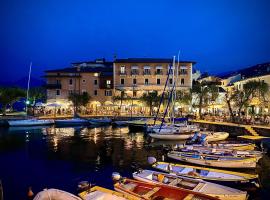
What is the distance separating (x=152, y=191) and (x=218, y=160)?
957 centimetres

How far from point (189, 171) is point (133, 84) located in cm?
5362

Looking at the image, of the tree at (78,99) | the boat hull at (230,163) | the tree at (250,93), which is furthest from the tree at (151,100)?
the boat hull at (230,163)

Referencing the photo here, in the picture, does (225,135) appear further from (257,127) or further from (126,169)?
(126,169)

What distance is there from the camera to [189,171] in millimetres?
17719

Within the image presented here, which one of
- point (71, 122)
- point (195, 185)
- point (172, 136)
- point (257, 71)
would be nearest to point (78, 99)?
point (71, 122)

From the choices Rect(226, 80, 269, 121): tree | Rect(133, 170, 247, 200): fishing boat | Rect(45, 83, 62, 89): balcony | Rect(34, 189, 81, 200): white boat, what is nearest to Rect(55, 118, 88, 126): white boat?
Rect(45, 83, 62, 89): balcony

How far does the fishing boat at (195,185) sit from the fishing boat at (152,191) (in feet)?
1.86

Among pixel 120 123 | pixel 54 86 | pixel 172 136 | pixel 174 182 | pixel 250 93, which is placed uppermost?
pixel 54 86

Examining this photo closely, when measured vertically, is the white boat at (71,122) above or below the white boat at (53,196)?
above

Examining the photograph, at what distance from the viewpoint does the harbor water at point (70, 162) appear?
720 inches

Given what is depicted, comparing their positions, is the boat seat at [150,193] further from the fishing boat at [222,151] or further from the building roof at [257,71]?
the building roof at [257,71]

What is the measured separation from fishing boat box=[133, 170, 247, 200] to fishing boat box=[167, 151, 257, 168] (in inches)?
268

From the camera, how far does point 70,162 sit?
79.0 feet

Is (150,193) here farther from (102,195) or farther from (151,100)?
(151,100)
